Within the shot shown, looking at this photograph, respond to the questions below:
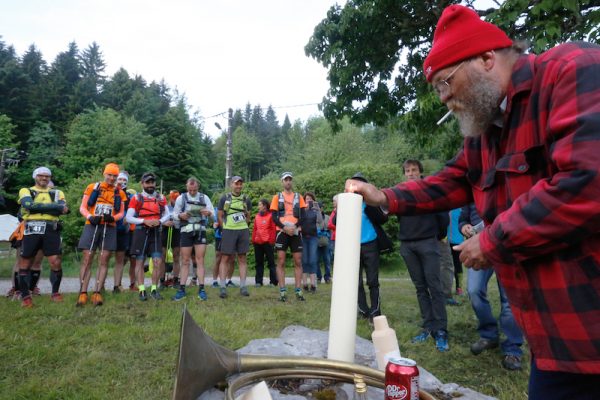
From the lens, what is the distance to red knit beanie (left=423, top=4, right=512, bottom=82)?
4.96 feet

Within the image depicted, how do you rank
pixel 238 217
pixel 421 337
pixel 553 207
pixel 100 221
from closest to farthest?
pixel 553 207 → pixel 421 337 → pixel 100 221 → pixel 238 217

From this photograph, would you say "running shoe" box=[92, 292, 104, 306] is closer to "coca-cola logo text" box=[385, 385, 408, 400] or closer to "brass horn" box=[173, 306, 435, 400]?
"brass horn" box=[173, 306, 435, 400]

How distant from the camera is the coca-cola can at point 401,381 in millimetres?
1456

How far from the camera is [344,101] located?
8711mm

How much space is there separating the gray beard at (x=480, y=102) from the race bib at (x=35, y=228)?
726cm

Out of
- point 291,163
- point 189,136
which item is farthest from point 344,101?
point 189,136

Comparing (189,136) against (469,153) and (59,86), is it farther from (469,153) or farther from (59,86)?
(469,153)

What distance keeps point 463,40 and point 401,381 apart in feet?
4.43

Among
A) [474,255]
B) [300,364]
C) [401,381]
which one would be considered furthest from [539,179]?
[300,364]

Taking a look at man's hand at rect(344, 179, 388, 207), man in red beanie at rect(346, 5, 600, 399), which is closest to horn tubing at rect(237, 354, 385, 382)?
man in red beanie at rect(346, 5, 600, 399)

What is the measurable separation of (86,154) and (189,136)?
12.7 m

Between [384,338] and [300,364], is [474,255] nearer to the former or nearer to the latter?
[384,338]

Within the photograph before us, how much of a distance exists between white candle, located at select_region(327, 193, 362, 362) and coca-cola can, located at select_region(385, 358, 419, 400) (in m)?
0.32

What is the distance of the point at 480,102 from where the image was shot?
5.07 feet
